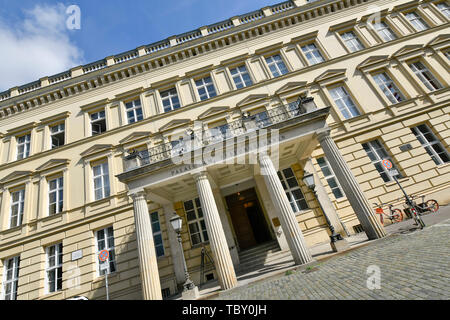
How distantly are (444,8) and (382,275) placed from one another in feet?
77.9

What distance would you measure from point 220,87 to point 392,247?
13669 mm

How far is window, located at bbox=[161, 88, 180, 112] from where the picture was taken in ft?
53.6

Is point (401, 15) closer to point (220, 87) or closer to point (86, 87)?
point (220, 87)

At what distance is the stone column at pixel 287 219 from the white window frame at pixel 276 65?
355 inches

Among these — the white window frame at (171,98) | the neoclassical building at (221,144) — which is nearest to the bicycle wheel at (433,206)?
the neoclassical building at (221,144)

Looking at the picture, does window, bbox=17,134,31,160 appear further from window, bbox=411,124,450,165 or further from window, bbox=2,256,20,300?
window, bbox=411,124,450,165

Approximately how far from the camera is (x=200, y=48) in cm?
1741

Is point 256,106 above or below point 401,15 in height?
below

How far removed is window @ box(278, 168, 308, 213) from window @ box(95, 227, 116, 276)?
11032 mm

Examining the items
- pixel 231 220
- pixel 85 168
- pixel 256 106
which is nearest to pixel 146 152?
pixel 85 168

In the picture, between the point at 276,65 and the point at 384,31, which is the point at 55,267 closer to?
the point at 276,65

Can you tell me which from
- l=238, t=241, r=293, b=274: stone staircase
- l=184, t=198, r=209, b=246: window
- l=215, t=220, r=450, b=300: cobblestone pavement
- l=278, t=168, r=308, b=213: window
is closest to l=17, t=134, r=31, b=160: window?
l=184, t=198, r=209, b=246: window

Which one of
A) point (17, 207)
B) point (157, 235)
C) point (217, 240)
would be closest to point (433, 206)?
point (217, 240)

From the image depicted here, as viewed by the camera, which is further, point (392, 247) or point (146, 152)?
point (146, 152)
